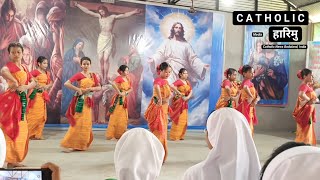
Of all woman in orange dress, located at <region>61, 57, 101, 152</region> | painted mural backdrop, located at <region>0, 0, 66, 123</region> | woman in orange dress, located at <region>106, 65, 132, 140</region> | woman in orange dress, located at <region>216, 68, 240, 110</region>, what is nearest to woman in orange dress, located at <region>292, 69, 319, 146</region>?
woman in orange dress, located at <region>216, 68, 240, 110</region>

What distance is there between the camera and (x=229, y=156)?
1.75m

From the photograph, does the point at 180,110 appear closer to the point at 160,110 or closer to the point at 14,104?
the point at 160,110

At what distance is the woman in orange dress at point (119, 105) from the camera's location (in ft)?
21.6

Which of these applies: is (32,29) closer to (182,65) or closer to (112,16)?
(112,16)

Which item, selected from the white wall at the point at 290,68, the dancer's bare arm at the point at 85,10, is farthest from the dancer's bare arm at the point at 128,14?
the white wall at the point at 290,68

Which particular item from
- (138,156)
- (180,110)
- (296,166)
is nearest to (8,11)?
(180,110)

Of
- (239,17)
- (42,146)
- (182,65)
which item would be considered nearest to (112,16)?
(182,65)

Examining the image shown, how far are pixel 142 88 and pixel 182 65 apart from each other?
1.05 meters

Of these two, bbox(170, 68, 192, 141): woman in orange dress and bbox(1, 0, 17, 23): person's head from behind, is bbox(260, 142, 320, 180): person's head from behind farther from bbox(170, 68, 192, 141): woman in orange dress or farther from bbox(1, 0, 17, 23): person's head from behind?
bbox(1, 0, 17, 23): person's head from behind

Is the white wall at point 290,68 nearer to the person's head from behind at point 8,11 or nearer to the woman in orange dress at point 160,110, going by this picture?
the woman in orange dress at point 160,110

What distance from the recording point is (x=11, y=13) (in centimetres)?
705

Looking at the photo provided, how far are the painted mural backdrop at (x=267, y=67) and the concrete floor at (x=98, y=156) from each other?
1965 millimetres

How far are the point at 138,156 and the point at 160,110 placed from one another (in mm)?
3189

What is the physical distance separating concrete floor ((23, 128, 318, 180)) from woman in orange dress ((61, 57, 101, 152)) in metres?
0.17
